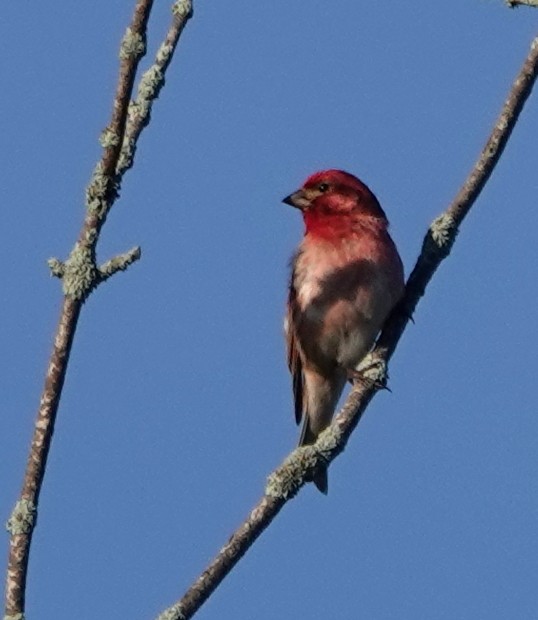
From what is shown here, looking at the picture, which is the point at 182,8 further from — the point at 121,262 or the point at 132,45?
the point at 121,262

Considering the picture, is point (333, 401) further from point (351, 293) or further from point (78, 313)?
point (78, 313)

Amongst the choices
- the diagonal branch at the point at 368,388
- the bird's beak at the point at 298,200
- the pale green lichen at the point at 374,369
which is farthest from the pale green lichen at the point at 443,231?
the bird's beak at the point at 298,200

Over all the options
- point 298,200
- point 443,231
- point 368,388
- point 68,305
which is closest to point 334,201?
point 298,200

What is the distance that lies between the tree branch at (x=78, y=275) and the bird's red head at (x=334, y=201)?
521 centimetres

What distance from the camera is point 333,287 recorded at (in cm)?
948

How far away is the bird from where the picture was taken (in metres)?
8.92

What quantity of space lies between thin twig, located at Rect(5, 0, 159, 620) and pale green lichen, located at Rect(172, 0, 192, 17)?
192 mm

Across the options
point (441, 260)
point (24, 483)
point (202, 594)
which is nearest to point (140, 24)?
point (24, 483)

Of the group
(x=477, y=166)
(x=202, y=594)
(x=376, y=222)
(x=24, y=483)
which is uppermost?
(x=376, y=222)

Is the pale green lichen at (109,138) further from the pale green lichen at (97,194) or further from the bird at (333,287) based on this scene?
the bird at (333,287)

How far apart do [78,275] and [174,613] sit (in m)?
1.08

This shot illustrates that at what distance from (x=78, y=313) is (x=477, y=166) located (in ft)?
6.98

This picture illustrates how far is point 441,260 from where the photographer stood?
661 centimetres

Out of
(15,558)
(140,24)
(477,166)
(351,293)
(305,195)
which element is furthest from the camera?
(305,195)
